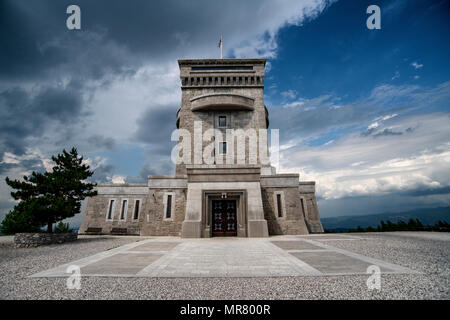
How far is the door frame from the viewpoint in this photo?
1684cm

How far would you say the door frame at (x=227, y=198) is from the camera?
16.8 m

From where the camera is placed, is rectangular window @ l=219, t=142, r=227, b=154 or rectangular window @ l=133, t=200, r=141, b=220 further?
rectangular window @ l=219, t=142, r=227, b=154

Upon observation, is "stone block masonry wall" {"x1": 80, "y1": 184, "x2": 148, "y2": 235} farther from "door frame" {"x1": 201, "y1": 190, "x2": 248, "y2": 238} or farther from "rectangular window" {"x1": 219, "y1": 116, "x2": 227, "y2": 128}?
"rectangular window" {"x1": 219, "y1": 116, "x2": 227, "y2": 128}

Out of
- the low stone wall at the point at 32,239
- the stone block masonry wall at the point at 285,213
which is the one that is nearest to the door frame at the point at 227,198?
the stone block masonry wall at the point at 285,213

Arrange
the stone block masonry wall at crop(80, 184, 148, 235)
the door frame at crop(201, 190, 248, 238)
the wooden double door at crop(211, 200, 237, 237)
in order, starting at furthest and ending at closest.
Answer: the stone block masonry wall at crop(80, 184, 148, 235), the wooden double door at crop(211, 200, 237, 237), the door frame at crop(201, 190, 248, 238)

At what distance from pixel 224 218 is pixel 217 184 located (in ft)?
10.6

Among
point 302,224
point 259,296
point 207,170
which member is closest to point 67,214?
point 207,170

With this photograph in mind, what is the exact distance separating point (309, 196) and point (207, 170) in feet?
51.9

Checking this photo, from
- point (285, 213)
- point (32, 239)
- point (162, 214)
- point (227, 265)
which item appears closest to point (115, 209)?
point (162, 214)

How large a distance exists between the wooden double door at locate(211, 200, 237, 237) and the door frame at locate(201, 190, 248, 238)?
51 cm

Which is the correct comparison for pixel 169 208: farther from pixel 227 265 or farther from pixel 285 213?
pixel 227 265

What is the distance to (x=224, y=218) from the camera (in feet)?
58.7

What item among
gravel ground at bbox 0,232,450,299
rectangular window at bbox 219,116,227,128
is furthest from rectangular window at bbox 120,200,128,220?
gravel ground at bbox 0,232,450,299
